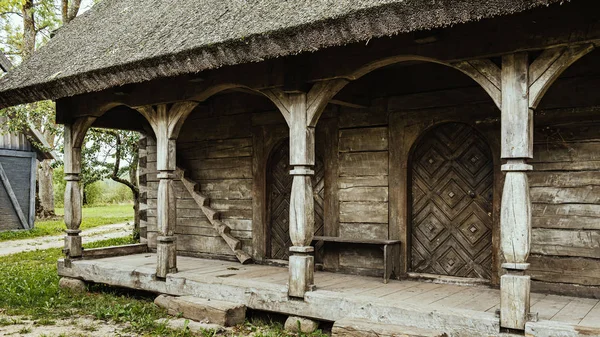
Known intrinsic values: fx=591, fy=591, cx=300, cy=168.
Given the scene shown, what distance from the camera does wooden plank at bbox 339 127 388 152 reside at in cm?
709

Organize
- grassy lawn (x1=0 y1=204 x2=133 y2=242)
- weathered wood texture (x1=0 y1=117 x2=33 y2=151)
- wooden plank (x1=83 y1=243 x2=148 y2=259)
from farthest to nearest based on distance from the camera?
weathered wood texture (x1=0 y1=117 x2=33 y2=151), grassy lawn (x1=0 y1=204 x2=133 y2=242), wooden plank (x1=83 y1=243 x2=148 y2=259)

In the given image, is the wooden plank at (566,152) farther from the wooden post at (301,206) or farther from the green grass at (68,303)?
the green grass at (68,303)

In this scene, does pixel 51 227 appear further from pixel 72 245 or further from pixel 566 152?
pixel 566 152

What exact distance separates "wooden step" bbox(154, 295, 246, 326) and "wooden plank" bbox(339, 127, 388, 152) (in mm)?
2412

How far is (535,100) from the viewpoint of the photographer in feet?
14.4

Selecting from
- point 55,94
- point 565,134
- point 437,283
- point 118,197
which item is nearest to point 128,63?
point 55,94

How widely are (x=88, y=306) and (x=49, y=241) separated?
9.49 metres

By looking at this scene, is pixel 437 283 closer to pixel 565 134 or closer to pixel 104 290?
pixel 565 134

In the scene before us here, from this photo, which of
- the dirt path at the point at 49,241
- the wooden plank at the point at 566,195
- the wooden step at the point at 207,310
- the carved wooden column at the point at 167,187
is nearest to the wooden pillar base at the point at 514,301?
the wooden plank at the point at 566,195

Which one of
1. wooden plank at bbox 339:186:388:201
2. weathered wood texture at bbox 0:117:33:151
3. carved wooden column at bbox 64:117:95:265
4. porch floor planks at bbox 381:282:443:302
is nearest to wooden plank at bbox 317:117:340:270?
wooden plank at bbox 339:186:388:201

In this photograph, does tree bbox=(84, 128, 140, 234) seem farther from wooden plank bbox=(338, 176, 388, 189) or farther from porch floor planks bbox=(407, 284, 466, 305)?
porch floor planks bbox=(407, 284, 466, 305)

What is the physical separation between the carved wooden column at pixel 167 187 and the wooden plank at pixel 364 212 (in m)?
2.10

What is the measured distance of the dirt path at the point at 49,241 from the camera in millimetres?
14172

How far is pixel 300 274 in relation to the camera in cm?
575
